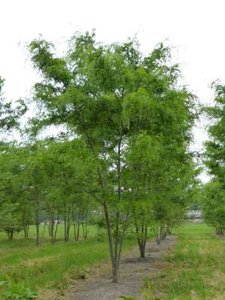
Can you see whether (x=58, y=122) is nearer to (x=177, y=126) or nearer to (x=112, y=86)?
(x=112, y=86)

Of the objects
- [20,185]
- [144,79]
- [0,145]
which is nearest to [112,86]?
[144,79]

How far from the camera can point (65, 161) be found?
11.6m

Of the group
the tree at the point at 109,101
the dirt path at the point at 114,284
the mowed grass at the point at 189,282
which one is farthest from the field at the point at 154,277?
the tree at the point at 109,101

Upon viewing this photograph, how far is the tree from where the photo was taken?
461 inches

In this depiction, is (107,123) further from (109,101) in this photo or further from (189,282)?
(189,282)

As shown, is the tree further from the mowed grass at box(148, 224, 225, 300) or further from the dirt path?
the mowed grass at box(148, 224, 225, 300)

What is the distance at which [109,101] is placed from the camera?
1191 cm

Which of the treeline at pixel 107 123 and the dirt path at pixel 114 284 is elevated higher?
the treeline at pixel 107 123

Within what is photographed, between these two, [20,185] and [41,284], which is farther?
[20,185]

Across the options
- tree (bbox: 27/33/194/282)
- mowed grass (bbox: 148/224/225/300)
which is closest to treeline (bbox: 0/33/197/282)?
tree (bbox: 27/33/194/282)

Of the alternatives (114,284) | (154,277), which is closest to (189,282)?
(154,277)

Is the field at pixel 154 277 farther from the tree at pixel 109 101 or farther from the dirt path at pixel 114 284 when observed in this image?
the tree at pixel 109 101

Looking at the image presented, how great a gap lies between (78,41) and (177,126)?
3565 millimetres

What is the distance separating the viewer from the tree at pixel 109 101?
461 inches
